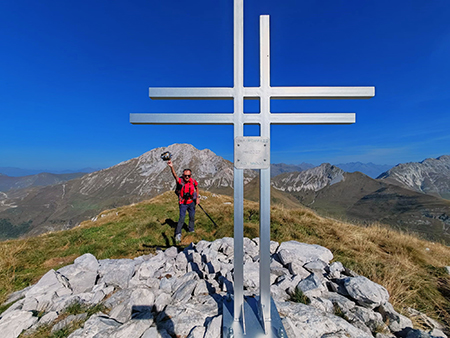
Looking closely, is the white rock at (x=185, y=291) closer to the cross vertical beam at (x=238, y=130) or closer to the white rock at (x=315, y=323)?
the cross vertical beam at (x=238, y=130)

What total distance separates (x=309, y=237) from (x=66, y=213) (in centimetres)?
19838

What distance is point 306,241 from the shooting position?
21.9 feet

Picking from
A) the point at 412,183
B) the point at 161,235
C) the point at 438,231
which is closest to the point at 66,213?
the point at 161,235

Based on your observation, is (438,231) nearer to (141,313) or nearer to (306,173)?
(141,313)

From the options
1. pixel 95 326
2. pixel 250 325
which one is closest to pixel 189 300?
pixel 250 325

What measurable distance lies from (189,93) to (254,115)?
102 cm


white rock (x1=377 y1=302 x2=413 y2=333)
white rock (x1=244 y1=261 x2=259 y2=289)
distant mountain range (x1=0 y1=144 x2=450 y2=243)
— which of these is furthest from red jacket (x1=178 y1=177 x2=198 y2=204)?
distant mountain range (x1=0 y1=144 x2=450 y2=243)

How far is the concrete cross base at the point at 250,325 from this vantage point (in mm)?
2512

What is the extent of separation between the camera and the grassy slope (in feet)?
13.4

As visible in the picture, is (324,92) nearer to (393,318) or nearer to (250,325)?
(250,325)

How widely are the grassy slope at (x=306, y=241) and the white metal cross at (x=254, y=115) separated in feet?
9.75

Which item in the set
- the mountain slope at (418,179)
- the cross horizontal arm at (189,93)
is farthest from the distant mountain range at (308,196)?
the cross horizontal arm at (189,93)

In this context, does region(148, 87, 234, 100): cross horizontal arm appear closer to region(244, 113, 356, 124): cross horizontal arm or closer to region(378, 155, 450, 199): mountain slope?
region(244, 113, 356, 124): cross horizontal arm

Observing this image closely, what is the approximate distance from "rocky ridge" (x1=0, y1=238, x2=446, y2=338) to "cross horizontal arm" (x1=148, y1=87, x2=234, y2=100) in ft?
10.9
